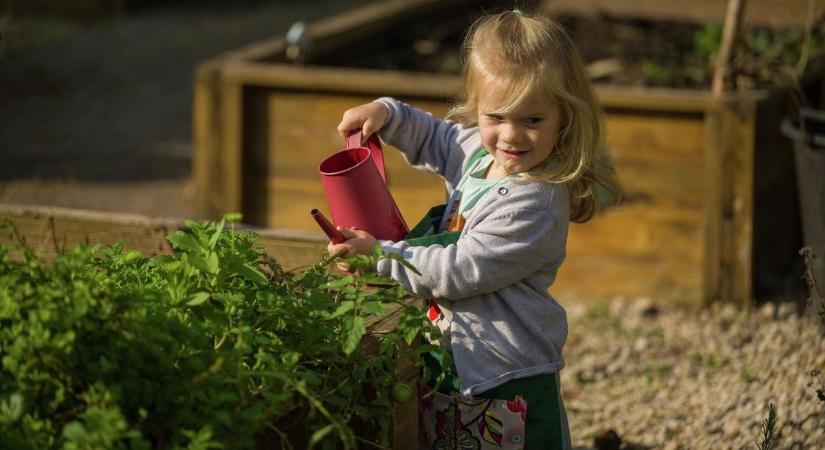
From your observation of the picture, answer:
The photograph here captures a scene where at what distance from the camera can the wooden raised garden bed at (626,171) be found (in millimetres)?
4578

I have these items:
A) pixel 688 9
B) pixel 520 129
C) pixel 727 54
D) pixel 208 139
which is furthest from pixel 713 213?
pixel 688 9

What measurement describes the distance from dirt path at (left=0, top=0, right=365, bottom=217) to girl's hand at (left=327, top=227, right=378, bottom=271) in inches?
108

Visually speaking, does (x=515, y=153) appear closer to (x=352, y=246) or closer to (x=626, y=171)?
(x=352, y=246)

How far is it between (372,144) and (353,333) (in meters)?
0.69

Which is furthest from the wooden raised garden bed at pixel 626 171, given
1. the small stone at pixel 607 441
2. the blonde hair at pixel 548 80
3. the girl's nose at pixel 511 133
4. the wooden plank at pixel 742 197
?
the girl's nose at pixel 511 133

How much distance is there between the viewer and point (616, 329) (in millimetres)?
4586

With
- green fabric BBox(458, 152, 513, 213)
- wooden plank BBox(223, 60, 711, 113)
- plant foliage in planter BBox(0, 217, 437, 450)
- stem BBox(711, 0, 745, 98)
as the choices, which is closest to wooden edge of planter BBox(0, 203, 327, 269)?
green fabric BBox(458, 152, 513, 213)

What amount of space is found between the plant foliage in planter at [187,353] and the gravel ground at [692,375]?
145cm

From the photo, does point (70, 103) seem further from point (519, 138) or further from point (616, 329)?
point (519, 138)

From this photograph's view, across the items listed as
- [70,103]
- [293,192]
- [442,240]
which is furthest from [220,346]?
[70,103]

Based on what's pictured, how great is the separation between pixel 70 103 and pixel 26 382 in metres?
6.90

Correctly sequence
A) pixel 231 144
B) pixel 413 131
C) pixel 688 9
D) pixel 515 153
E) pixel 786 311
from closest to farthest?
1. pixel 515 153
2. pixel 413 131
3. pixel 786 311
4. pixel 231 144
5. pixel 688 9

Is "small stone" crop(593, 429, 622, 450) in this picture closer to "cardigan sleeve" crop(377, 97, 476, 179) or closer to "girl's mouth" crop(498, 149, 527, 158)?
"cardigan sleeve" crop(377, 97, 476, 179)

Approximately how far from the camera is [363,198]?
254 centimetres
